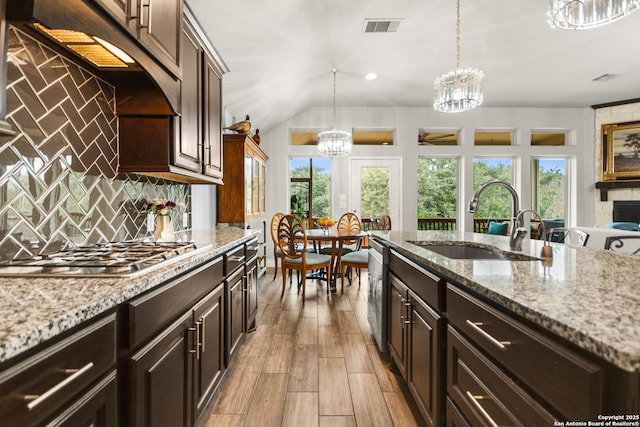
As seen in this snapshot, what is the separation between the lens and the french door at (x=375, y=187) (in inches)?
239

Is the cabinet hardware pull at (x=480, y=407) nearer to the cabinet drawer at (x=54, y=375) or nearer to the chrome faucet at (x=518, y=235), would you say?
the chrome faucet at (x=518, y=235)

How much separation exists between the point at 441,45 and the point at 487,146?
10.1ft

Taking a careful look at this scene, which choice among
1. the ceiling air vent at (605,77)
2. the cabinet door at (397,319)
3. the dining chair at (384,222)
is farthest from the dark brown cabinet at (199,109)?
the ceiling air vent at (605,77)

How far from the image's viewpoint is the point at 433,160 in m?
6.24

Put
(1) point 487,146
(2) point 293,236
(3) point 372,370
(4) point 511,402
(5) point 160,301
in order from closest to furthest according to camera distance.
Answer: (4) point 511,402 < (5) point 160,301 < (3) point 372,370 < (2) point 293,236 < (1) point 487,146

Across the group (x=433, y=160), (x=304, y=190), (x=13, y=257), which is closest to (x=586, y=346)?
(x=13, y=257)

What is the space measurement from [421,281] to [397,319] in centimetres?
57

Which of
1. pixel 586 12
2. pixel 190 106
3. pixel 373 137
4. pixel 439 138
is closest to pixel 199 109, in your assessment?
pixel 190 106

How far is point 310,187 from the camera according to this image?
616cm

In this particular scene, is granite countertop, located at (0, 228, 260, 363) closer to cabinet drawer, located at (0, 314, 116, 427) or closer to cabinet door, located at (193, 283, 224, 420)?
cabinet drawer, located at (0, 314, 116, 427)

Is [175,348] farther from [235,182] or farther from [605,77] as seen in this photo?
[605,77]

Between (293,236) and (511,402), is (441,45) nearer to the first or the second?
(293,236)

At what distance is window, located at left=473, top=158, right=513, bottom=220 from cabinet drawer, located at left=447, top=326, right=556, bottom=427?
19.0ft

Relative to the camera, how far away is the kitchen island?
0.57m
